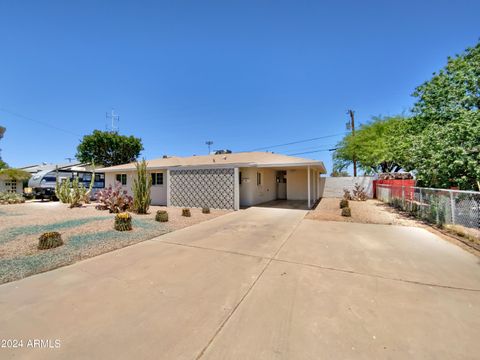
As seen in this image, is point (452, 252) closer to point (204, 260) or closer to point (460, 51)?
point (204, 260)

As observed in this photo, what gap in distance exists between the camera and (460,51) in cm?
1099

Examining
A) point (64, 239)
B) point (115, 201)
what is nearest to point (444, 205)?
point (64, 239)

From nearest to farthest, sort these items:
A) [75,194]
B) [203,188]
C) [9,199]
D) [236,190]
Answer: [236,190]
[203,188]
[75,194]
[9,199]

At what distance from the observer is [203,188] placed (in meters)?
12.3

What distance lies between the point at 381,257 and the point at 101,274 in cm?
546

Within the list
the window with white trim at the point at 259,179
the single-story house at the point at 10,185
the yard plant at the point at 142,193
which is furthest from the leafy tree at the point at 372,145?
the single-story house at the point at 10,185

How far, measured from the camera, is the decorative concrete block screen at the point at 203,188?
11684 mm

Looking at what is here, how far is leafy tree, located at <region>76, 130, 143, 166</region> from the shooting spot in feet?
83.9

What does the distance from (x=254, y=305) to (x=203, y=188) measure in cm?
993

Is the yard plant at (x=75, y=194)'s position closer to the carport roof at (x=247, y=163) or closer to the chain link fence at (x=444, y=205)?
the carport roof at (x=247, y=163)

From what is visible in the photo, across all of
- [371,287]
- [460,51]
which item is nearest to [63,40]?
[371,287]

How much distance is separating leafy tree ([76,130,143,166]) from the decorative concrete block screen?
60.3 feet

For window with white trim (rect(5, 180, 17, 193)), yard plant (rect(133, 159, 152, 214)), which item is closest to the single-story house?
window with white trim (rect(5, 180, 17, 193))

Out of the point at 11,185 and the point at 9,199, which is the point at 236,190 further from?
the point at 11,185
